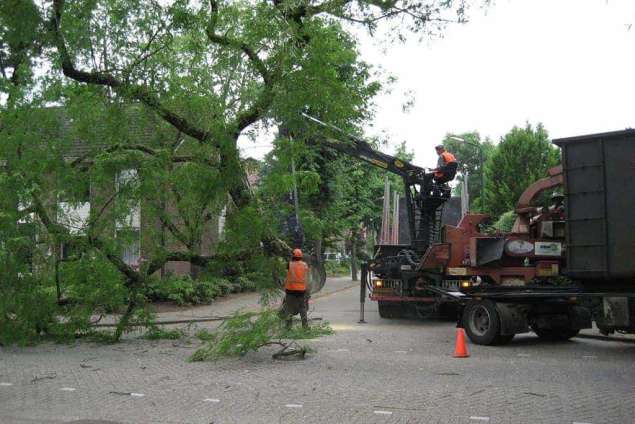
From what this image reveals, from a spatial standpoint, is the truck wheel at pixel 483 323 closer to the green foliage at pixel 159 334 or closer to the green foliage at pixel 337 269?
the green foliage at pixel 159 334

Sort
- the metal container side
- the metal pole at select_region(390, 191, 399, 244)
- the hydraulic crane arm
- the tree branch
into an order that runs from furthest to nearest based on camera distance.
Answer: the metal pole at select_region(390, 191, 399, 244) → the hydraulic crane arm → the tree branch → the metal container side

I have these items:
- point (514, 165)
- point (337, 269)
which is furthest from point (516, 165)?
point (337, 269)

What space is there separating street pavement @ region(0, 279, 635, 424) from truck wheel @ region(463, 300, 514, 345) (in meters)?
0.21

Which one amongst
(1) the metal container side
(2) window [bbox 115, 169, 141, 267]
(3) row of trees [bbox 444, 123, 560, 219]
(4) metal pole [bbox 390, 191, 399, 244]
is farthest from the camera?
(3) row of trees [bbox 444, 123, 560, 219]

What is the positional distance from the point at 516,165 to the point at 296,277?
32.4 m

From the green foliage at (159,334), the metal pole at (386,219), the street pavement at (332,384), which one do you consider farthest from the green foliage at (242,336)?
the metal pole at (386,219)

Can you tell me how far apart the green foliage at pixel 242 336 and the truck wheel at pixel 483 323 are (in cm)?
352

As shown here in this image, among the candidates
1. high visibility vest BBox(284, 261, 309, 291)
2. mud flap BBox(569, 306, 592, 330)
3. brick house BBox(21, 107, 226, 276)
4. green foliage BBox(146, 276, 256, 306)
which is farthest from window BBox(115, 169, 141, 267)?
mud flap BBox(569, 306, 592, 330)

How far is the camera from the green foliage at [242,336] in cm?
1079

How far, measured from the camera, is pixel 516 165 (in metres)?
43.2

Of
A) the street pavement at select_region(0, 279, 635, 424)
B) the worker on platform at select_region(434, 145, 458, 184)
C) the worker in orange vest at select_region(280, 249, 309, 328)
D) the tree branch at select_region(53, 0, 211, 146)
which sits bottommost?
the street pavement at select_region(0, 279, 635, 424)

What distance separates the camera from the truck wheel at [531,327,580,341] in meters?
12.7

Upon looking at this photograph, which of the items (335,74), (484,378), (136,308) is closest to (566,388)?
(484,378)

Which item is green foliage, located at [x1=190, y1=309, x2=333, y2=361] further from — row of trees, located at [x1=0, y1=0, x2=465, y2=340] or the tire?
the tire
